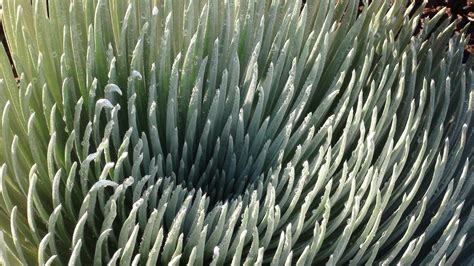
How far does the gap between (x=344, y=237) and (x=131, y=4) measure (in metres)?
0.47

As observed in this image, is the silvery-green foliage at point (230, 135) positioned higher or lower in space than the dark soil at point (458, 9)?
lower

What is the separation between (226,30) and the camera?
1.12 m

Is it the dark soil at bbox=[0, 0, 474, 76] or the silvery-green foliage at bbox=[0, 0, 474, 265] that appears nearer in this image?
the silvery-green foliage at bbox=[0, 0, 474, 265]

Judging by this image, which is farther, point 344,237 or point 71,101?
point 71,101

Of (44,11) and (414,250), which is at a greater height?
(44,11)

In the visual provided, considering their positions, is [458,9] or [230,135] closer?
[230,135]

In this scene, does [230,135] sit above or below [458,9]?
below

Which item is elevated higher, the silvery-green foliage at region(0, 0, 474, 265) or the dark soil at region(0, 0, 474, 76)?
the dark soil at region(0, 0, 474, 76)

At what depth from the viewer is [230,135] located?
1.07 meters

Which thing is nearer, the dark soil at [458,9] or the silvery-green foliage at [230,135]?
the silvery-green foliage at [230,135]

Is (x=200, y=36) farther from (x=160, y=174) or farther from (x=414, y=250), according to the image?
(x=414, y=250)

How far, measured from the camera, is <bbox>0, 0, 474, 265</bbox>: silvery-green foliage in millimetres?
895

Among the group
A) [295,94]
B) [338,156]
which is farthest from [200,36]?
[338,156]

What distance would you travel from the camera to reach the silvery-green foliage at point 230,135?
2.93 ft
